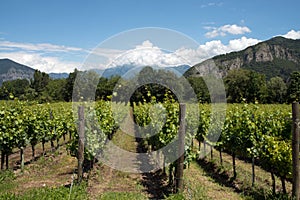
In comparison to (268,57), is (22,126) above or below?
below

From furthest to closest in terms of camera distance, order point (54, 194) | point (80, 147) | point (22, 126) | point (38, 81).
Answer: point (38, 81)
point (22, 126)
point (80, 147)
point (54, 194)

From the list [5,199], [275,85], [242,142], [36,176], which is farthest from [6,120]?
[275,85]

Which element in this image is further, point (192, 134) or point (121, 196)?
point (192, 134)

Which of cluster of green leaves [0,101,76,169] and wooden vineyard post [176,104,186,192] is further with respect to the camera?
cluster of green leaves [0,101,76,169]

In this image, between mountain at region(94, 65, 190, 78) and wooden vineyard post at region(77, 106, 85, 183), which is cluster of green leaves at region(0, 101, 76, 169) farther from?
mountain at region(94, 65, 190, 78)

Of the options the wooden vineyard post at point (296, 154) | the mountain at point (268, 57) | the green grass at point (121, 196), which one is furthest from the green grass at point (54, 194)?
the mountain at point (268, 57)

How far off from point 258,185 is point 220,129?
10.0 feet

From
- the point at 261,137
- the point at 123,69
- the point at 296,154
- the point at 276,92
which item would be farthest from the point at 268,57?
the point at 296,154

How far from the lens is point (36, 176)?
30.7 ft

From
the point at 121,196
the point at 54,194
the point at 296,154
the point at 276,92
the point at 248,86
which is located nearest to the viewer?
the point at 296,154

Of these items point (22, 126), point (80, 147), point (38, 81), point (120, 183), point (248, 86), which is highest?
point (38, 81)

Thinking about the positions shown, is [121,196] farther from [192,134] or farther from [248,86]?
[248,86]

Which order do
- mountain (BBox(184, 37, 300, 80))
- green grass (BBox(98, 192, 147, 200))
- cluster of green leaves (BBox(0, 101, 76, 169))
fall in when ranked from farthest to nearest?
1. mountain (BBox(184, 37, 300, 80))
2. cluster of green leaves (BBox(0, 101, 76, 169))
3. green grass (BBox(98, 192, 147, 200))

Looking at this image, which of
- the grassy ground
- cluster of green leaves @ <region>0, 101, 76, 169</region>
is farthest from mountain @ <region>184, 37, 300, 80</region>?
cluster of green leaves @ <region>0, 101, 76, 169</region>
